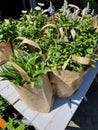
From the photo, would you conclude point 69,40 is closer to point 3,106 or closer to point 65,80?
point 65,80

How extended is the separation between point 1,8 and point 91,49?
9.24ft

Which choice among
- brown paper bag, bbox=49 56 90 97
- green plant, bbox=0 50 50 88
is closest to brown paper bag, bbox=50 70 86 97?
brown paper bag, bbox=49 56 90 97

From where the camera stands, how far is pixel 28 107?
1.66 metres

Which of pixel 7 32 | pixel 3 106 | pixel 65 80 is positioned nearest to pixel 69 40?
pixel 65 80

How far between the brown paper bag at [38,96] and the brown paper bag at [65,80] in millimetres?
50

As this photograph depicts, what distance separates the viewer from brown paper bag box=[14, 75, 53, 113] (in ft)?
5.00

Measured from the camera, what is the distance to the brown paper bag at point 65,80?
5.14ft

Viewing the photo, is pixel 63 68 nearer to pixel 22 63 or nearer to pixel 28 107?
pixel 22 63

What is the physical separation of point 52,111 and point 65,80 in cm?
23

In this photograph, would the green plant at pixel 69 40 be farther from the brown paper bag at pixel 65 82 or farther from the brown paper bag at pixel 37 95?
the brown paper bag at pixel 37 95

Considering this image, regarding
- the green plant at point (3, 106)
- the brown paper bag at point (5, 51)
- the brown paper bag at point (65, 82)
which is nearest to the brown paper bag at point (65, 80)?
the brown paper bag at point (65, 82)

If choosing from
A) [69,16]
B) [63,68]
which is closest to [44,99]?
[63,68]

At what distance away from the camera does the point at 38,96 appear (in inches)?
61.6

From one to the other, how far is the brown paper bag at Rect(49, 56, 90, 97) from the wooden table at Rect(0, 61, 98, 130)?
6cm
